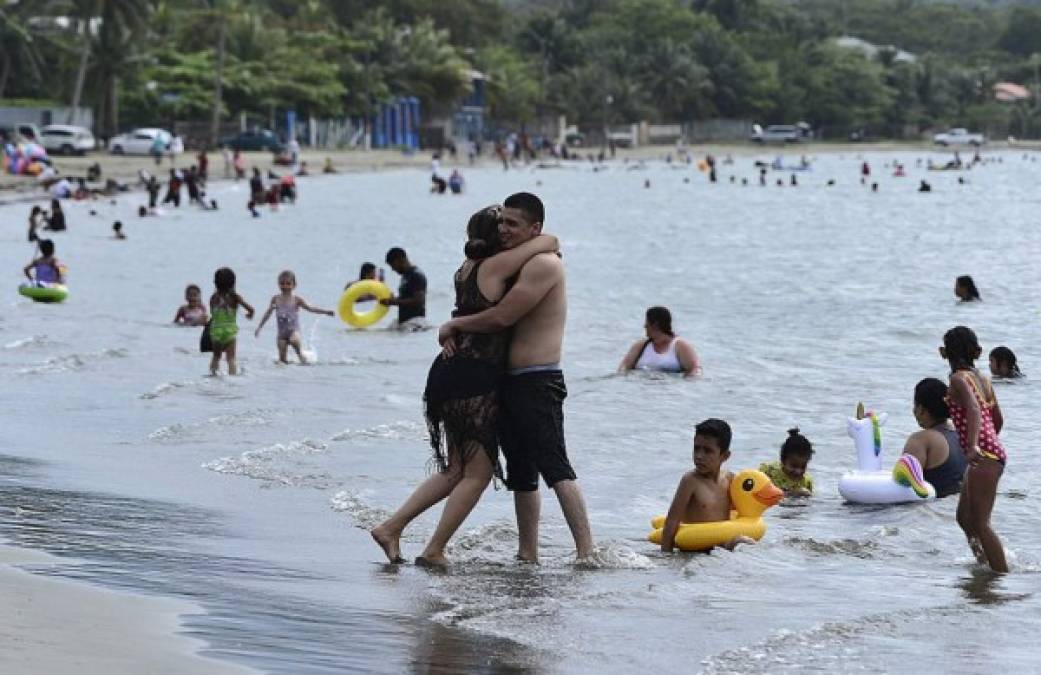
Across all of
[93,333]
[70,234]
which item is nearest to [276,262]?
[70,234]

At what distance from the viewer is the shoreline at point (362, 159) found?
60.3 meters

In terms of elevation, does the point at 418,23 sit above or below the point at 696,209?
above

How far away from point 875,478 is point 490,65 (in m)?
122

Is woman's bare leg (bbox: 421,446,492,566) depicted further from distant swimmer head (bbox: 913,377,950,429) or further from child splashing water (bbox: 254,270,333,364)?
child splashing water (bbox: 254,270,333,364)

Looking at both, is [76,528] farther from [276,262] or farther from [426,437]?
[276,262]

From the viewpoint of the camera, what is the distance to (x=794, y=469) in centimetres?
1193

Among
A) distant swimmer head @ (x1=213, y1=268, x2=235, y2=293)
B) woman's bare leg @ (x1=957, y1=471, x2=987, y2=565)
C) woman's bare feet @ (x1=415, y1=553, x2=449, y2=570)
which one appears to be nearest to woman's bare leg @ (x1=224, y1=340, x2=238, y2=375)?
distant swimmer head @ (x1=213, y1=268, x2=235, y2=293)

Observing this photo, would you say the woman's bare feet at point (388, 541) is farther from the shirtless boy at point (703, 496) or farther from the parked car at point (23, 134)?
the parked car at point (23, 134)

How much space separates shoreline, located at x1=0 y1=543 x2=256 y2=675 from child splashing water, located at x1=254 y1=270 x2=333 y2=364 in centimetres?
1069

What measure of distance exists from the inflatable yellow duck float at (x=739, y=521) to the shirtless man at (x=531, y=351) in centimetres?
108

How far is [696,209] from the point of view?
243ft

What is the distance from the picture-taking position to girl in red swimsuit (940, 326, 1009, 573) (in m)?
8.93

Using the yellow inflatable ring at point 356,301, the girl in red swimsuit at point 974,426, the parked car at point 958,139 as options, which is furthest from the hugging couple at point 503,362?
the parked car at point 958,139

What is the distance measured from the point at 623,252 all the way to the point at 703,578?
128ft
